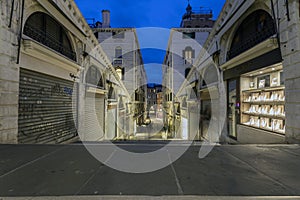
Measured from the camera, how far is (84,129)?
32.2ft

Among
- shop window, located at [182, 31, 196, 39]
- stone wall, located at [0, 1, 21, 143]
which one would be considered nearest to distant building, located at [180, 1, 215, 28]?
shop window, located at [182, 31, 196, 39]

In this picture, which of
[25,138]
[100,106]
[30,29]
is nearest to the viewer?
[25,138]

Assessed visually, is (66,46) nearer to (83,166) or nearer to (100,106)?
(100,106)

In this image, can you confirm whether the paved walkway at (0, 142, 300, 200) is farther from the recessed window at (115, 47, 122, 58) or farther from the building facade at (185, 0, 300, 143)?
the recessed window at (115, 47, 122, 58)

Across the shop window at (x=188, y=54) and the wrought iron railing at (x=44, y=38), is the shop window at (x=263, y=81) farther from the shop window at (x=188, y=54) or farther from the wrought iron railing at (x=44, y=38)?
the shop window at (x=188, y=54)

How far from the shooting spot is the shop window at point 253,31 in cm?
630

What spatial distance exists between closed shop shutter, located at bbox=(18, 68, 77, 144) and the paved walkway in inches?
82.7

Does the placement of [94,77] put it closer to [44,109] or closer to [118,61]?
[44,109]

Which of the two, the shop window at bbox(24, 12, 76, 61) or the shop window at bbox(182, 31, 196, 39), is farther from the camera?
the shop window at bbox(182, 31, 196, 39)

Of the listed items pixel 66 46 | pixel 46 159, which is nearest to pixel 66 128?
pixel 66 46

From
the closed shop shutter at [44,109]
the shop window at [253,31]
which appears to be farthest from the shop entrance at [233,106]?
the closed shop shutter at [44,109]

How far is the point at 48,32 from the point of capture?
7066 millimetres

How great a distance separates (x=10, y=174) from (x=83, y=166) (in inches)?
38.8

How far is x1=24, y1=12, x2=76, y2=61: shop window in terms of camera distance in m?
6.02
